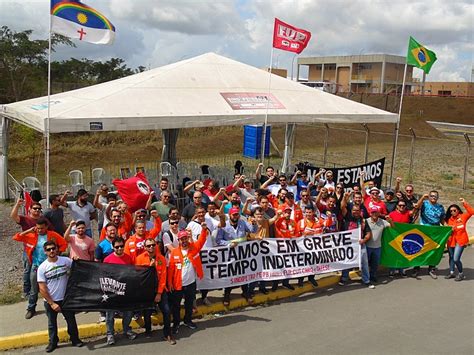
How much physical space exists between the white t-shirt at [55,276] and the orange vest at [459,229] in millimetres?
6983

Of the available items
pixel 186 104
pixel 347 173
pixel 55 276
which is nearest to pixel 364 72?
pixel 347 173

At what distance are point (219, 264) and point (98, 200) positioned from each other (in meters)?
2.70

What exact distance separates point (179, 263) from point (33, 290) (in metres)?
2.19

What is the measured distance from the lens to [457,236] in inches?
352

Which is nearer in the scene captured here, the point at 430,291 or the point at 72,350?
the point at 72,350

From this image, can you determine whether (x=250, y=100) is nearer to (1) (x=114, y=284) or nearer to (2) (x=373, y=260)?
(2) (x=373, y=260)

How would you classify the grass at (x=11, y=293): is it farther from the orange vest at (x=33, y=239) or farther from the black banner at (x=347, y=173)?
the black banner at (x=347, y=173)

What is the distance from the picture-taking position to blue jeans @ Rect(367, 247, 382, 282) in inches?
340

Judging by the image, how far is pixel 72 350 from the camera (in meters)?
5.99

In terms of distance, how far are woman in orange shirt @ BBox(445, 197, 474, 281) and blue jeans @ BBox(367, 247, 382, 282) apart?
5.00 ft

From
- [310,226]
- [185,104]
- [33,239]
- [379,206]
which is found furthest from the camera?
[185,104]

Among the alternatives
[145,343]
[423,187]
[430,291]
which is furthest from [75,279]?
[423,187]

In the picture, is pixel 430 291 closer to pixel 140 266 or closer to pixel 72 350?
pixel 140 266

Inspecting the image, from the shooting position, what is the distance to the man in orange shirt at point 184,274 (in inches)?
251
